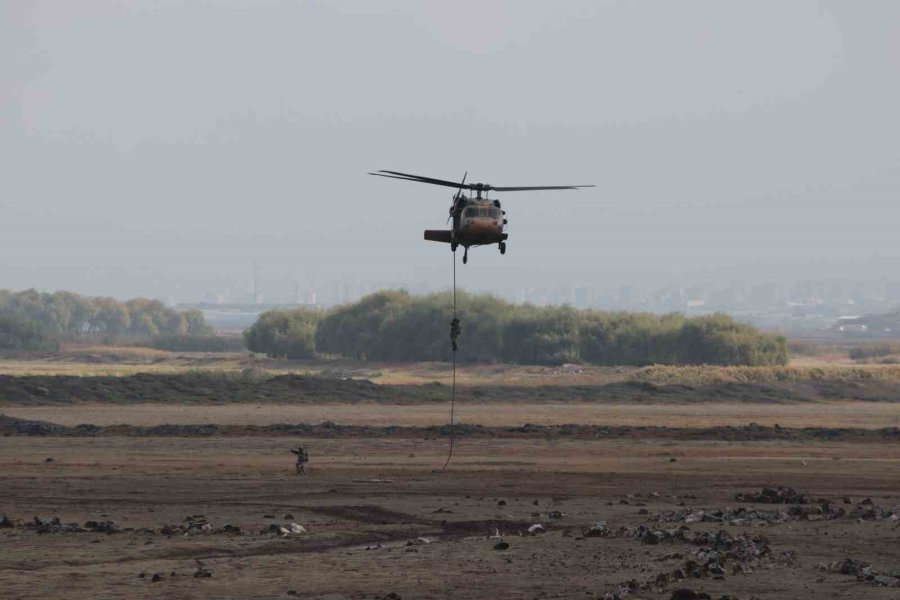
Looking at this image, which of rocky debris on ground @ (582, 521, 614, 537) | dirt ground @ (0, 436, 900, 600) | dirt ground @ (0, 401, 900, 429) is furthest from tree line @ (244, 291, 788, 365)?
rocky debris on ground @ (582, 521, 614, 537)

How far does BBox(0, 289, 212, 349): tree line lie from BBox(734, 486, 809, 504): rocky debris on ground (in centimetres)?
13221

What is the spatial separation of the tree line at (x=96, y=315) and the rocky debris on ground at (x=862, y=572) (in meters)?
141

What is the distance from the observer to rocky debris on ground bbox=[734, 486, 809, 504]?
3150 cm

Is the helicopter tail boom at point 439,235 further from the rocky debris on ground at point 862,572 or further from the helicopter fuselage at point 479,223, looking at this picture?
the rocky debris on ground at point 862,572

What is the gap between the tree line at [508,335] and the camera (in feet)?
292

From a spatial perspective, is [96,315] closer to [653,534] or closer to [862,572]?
[653,534]

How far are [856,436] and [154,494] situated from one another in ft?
82.2

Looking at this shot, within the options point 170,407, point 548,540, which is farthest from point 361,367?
point 548,540

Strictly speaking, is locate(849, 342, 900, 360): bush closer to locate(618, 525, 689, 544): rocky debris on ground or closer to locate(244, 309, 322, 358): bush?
locate(244, 309, 322, 358): bush

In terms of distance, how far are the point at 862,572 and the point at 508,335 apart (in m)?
70.9

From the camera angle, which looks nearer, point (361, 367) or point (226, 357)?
point (361, 367)

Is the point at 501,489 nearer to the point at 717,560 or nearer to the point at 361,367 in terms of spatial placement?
the point at 717,560

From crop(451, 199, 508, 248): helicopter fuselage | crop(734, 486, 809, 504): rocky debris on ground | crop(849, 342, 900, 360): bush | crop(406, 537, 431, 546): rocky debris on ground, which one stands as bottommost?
crop(406, 537, 431, 546): rocky debris on ground

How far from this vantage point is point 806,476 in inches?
1467
